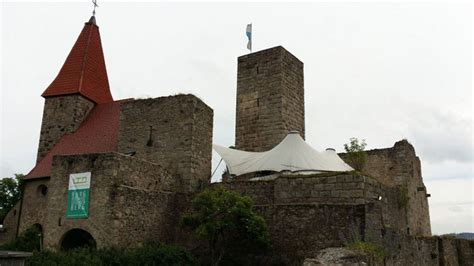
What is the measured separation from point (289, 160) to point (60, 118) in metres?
11.6

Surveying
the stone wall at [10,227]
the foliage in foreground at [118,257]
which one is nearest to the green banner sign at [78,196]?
the foliage in foreground at [118,257]

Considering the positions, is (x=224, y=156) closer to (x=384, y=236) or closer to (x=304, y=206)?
(x=304, y=206)

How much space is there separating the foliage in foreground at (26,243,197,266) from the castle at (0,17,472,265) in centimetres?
61

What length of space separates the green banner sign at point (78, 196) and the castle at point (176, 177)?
0.03 meters

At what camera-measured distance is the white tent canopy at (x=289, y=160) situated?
15.9m

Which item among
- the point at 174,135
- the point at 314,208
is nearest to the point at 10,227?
the point at 174,135

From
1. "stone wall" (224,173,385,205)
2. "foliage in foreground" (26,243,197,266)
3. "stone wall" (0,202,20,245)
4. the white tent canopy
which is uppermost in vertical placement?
the white tent canopy

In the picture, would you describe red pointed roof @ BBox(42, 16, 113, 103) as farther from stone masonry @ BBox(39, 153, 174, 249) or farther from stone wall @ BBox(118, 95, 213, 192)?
stone masonry @ BBox(39, 153, 174, 249)

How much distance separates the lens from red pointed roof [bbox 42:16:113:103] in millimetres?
21828

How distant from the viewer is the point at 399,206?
1631cm

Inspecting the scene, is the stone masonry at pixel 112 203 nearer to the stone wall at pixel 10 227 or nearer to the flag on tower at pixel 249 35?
the stone wall at pixel 10 227

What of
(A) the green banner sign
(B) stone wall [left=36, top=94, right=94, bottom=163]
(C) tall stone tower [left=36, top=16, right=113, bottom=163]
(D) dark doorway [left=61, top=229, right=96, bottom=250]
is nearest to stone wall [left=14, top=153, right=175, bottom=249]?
(A) the green banner sign

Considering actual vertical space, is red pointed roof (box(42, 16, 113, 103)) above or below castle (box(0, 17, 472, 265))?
above

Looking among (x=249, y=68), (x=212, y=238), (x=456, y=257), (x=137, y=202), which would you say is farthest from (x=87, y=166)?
(x=456, y=257)
